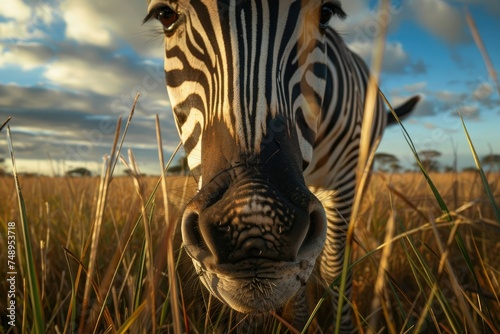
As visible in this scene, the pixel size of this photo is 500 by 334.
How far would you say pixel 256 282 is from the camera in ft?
5.13

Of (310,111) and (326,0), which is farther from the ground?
(326,0)

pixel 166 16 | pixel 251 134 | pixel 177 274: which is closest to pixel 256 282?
pixel 177 274

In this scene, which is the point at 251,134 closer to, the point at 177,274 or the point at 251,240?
the point at 251,240

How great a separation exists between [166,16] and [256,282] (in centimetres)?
193

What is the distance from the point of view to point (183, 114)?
2.60 m

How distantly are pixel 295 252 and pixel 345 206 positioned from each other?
253 centimetres

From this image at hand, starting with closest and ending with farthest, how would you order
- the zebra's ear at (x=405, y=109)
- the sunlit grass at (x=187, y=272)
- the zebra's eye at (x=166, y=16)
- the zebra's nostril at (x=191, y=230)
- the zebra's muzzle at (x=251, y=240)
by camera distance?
the zebra's muzzle at (x=251, y=240) → the zebra's nostril at (x=191, y=230) → the sunlit grass at (x=187, y=272) → the zebra's eye at (x=166, y=16) → the zebra's ear at (x=405, y=109)

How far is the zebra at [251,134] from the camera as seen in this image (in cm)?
151

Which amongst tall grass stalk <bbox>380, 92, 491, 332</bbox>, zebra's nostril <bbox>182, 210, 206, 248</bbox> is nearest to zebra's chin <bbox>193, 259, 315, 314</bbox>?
zebra's nostril <bbox>182, 210, 206, 248</bbox>

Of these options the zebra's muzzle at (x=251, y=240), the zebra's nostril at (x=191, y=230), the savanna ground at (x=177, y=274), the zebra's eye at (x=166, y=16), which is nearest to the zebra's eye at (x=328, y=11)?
the zebra's eye at (x=166, y=16)

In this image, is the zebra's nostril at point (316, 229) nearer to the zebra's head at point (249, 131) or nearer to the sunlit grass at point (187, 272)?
the zebra's head at point (249, 131)

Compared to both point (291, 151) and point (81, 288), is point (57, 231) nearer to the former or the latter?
point (81, 288)

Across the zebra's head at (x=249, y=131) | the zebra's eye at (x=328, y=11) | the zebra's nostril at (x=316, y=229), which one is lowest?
the zebra's nostril at (x=316, y=229)

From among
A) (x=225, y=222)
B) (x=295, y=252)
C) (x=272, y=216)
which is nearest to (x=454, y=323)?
(x=295, y=252)
